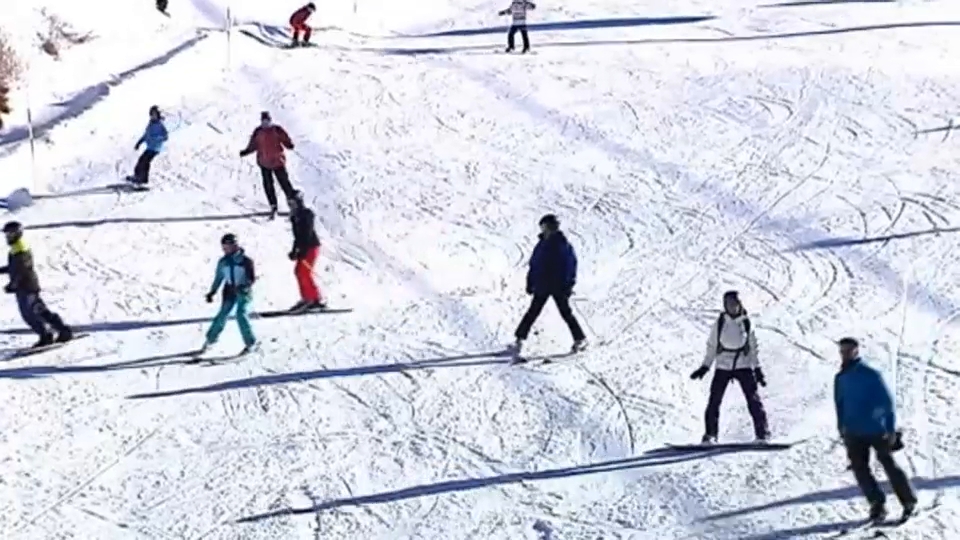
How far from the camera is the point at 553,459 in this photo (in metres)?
14.4

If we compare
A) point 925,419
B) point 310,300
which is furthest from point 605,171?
point 925,419

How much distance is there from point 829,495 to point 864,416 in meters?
1.36

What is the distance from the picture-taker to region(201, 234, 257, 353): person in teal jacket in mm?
16188

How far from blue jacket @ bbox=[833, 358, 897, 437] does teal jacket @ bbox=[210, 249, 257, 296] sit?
619cm

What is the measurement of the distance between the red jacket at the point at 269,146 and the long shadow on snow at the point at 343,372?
4.95 m

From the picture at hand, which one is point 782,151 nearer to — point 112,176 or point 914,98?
point 914,98

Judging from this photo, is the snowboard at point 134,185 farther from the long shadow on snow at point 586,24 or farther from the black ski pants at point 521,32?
Answer: the long shadow on snow at point 586,24

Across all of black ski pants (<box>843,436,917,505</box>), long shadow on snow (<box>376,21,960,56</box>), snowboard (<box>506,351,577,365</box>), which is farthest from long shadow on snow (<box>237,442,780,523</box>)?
long shadow on snow (<box>376,21,960,56</box>)

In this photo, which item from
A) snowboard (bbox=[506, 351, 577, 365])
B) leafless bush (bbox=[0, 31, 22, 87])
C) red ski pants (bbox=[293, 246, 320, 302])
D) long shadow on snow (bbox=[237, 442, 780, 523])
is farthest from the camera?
leafless bush (bbox=[0, 31, 22, 87])

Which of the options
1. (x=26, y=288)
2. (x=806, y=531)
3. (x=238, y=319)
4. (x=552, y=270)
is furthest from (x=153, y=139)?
(x=806, y=531)

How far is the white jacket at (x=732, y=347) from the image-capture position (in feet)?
45.8

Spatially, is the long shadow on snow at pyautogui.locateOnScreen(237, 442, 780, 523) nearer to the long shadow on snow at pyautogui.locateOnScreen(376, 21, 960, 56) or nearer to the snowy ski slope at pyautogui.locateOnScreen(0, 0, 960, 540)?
the snowy ski slope at pyautogui.locateOnScreen(0, 0, 960, 540)

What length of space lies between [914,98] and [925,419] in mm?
12011

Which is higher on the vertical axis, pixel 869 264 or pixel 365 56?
pixel 365 56
